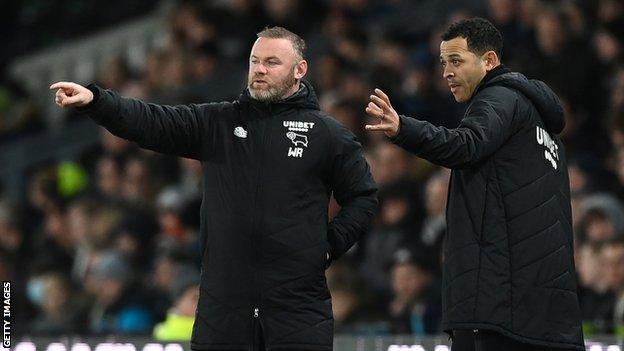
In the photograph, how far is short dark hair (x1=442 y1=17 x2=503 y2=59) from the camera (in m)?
5.07

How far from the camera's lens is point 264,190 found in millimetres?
5172

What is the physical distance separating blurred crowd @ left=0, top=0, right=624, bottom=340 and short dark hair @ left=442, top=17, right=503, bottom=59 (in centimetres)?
256

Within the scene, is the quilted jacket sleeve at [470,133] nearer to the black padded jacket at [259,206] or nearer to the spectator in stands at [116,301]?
the black padded jacket at [259,206]

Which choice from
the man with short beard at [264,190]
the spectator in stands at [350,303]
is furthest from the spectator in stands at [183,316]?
the man with short beard at [264,190]

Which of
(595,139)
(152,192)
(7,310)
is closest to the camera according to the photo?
(7,310)

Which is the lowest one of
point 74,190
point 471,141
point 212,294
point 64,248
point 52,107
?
point 212,294

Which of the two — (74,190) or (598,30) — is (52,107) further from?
(598,30)

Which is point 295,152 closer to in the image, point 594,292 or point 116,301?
point 594,292

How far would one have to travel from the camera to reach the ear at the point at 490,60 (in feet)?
16.7

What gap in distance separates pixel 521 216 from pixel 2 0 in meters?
11.0

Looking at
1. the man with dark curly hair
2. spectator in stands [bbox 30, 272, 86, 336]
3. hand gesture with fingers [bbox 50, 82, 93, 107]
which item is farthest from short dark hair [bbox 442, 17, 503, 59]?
spectator in stands [bbox 30, 272, 86, 336]

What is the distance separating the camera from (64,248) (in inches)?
448

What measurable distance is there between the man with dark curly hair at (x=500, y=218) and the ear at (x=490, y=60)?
0.11 feet

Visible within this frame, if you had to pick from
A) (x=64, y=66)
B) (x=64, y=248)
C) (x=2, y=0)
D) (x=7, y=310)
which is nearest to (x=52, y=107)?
(x=64, y=66)
